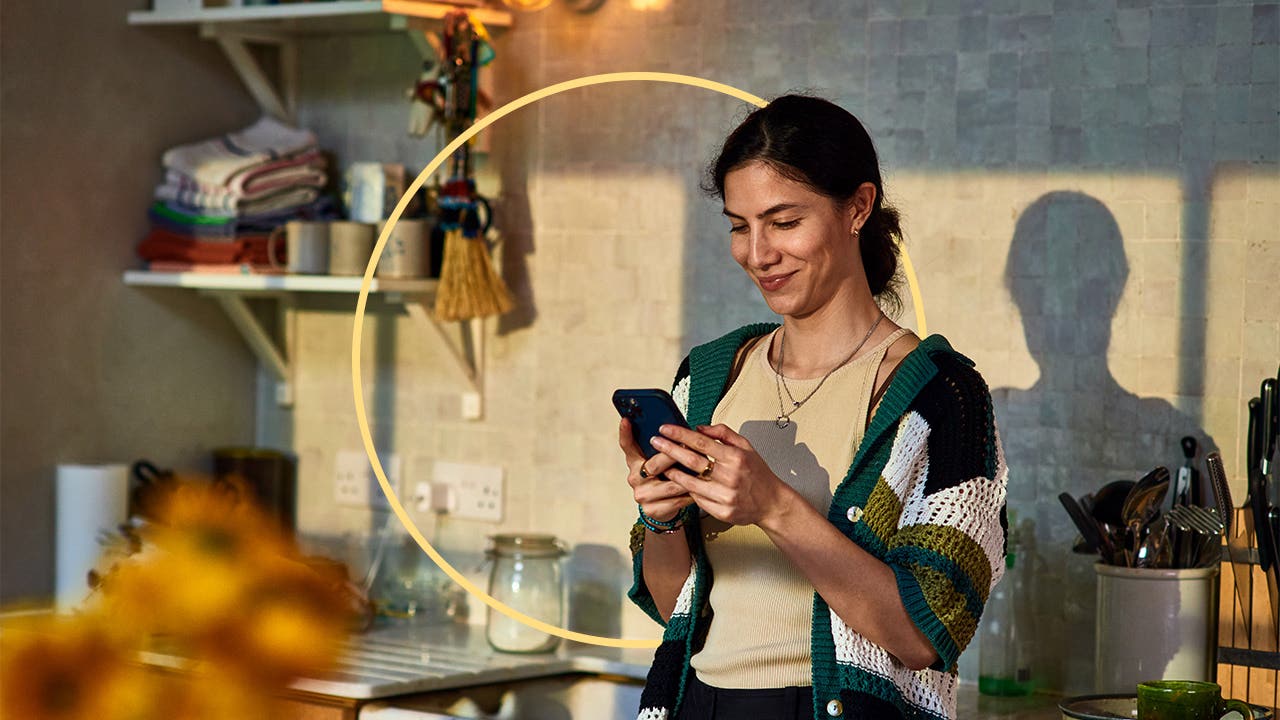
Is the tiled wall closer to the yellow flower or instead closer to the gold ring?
the gold ring

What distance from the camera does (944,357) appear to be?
139 cm

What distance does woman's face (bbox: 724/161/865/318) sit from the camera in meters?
1.41

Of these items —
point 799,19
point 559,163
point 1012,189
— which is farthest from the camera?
point 559,163

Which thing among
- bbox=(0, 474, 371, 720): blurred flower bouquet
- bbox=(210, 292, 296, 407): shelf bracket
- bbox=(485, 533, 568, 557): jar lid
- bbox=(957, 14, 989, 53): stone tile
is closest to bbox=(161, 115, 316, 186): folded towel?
bbox=(210, 292, 296, 407): shelf bracket

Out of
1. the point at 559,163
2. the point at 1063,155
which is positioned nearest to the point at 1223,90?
the point at 1063,155

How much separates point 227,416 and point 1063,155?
63.4 inches

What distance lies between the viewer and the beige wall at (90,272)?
2.68 meters

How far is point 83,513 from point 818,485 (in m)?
1.68

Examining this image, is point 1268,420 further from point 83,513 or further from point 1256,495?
point 83,513

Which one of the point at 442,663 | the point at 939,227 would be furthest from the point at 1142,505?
the point at 442,663

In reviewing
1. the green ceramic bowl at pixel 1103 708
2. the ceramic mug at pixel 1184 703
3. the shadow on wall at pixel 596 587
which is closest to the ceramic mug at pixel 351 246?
the shadow on wall at pixel 596 587

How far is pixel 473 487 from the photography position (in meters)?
2.76

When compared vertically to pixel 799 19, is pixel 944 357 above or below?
below

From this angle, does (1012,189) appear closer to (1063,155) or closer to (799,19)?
(1063,155)
